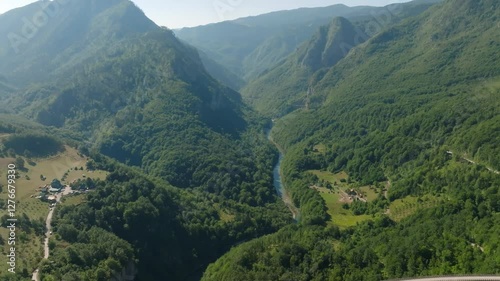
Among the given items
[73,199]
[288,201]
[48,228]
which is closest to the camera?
[48,228]

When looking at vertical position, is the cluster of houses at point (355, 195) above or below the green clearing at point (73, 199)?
below

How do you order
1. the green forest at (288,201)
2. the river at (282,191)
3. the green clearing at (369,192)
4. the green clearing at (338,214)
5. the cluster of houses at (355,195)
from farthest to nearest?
the river at (282,191)
the cluster of houses at (355,195)
the green clearing at (369,192)
the green clearing at (338,214)
the green forest at (288,201)

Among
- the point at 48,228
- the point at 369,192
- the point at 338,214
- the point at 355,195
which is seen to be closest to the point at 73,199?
the point at 48,228

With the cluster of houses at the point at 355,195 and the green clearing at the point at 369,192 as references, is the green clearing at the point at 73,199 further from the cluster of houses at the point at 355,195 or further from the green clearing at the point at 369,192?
the green clearing at the point at 369,192

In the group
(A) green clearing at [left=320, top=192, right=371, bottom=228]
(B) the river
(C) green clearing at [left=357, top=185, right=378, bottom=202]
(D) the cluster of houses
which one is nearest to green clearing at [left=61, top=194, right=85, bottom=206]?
(B) the river

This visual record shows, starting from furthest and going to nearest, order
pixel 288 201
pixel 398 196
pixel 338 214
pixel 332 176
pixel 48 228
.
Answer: pixel 332 176
pixel 288 201
pixel 398 196
pixel 338 214
pixel 48 228

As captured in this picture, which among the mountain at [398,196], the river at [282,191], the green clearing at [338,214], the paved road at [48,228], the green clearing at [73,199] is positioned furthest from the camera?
the river at [282,191]

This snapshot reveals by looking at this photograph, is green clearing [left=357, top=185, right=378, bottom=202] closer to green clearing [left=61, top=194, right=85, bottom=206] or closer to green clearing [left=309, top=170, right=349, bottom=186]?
green clearing [left=309, top=170, right=349, bottom=186]

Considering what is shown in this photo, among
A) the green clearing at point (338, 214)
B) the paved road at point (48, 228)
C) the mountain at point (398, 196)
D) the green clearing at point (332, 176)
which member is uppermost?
the paved road at point (48, 228)

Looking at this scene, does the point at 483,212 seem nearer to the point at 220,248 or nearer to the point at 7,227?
the point at 220,248

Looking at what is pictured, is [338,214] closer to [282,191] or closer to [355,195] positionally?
[355,195]

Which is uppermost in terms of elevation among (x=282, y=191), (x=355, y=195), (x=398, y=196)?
(x=398, y=196)

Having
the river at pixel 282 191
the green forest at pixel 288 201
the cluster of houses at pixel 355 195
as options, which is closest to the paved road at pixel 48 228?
the green forest at pixel 288 201
